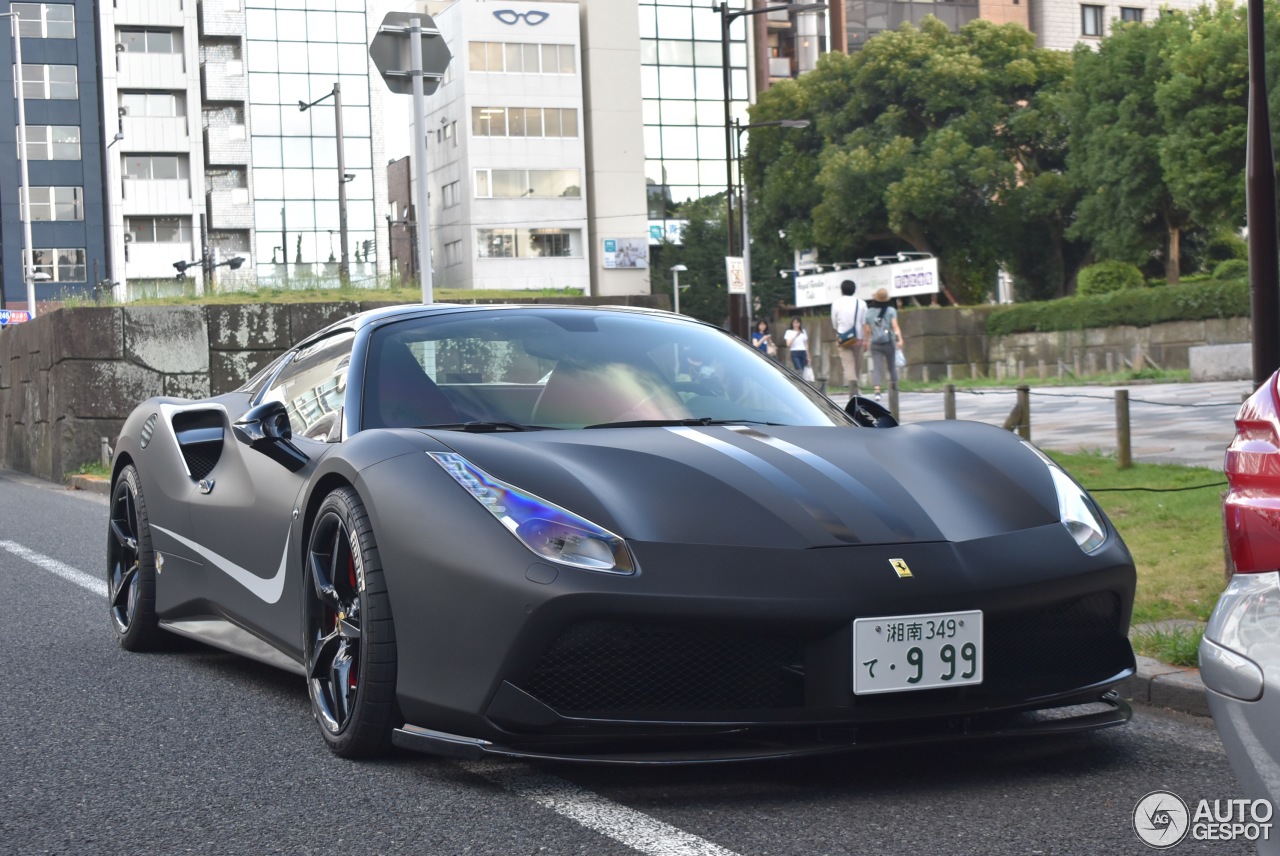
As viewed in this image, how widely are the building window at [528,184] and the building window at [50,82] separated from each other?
64.6ft

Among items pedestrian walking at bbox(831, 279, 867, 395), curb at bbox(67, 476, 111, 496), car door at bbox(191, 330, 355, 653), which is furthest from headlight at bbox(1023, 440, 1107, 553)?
pedestrian walking at bbox(831, 279, 867, 395)

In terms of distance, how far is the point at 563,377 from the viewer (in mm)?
4516

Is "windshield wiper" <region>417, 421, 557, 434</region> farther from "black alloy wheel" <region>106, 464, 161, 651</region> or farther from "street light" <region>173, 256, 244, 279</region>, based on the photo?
"street light" <region>173, 256, 244, 279</region>

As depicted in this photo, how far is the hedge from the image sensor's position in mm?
36156

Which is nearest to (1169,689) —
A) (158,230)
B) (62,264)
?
(158,230)

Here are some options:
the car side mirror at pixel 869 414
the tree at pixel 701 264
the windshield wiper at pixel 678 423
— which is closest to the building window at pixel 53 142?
the tree at pixel 701 264

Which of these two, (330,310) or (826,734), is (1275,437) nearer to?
(826,734)

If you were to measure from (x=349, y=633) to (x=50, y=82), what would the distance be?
249 ft

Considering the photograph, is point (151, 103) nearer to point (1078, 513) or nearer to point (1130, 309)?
point (1130, 309)

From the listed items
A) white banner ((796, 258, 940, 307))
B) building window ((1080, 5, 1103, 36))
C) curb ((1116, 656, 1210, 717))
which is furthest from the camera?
building window ((1080, 5, 1103, 36))

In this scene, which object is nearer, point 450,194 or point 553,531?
point 553,531

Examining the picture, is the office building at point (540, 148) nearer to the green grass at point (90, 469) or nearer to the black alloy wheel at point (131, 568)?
the green grass at point (90, 469)

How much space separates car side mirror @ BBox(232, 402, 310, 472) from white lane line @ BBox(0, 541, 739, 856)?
3.68 feet

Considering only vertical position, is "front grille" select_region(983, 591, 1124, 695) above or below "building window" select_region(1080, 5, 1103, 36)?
below
